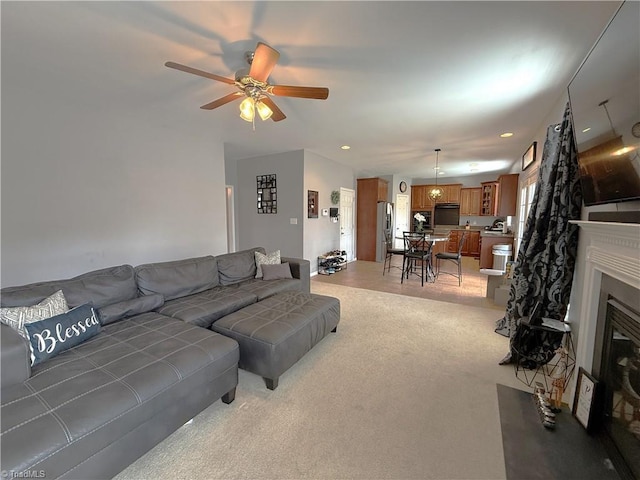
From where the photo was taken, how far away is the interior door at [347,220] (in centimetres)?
665

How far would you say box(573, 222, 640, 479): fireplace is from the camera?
1309mm

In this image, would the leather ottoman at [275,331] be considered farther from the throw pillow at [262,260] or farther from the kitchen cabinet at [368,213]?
the kitchen cabinet at [368,213]

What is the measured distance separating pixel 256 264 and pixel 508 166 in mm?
6667

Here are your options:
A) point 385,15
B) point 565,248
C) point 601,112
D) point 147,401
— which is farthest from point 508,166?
point 147,401

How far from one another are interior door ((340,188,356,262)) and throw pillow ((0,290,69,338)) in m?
Answer: 5.40

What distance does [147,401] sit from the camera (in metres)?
1.35

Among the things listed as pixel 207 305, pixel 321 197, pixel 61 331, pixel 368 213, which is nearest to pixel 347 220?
pixel 368 213

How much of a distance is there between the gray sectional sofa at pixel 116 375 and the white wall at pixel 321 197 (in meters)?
2.87

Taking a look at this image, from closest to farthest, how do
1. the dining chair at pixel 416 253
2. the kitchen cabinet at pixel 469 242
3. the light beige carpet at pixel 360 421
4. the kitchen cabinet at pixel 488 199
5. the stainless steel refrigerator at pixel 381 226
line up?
the light beige carpet at pixel 360 421
the dining chair at pixel 416 253
the stainless steel refrigerator at pixel 381 226
the kitchen cabinet at pixel 488 199
the kitchen cabinet at pixel 469 242

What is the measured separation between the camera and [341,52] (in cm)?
195

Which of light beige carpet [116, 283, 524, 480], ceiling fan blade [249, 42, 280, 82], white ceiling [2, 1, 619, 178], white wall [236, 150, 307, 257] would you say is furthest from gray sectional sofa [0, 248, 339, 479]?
white wall [236, 150, 307, 257]

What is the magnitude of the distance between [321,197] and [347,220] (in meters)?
1.50

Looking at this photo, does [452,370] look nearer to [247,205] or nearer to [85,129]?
[85,129]

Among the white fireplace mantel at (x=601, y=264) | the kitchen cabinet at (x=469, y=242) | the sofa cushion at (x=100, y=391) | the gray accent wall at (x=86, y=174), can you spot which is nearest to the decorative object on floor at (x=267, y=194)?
the gray accent wall at (x=86, y=174)
